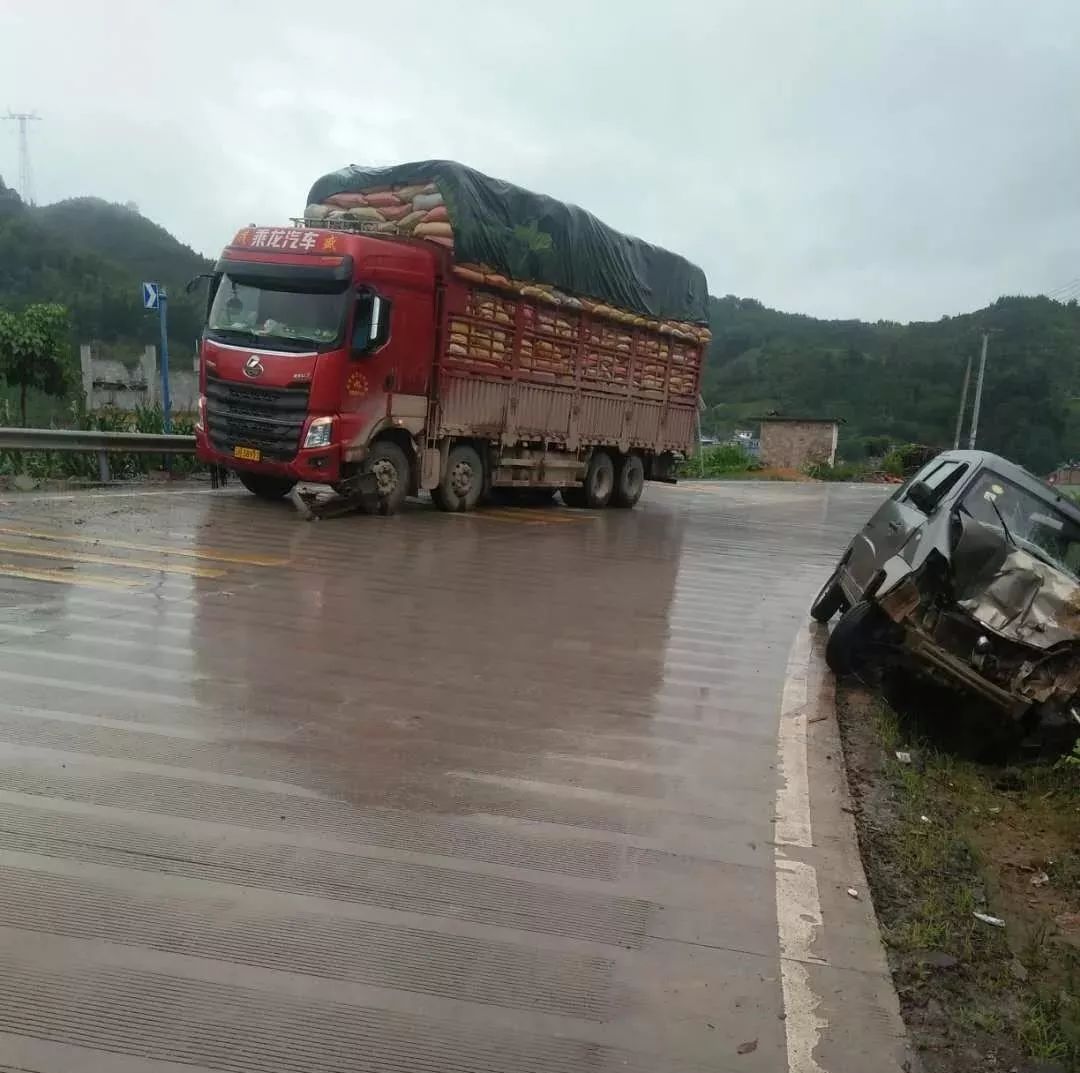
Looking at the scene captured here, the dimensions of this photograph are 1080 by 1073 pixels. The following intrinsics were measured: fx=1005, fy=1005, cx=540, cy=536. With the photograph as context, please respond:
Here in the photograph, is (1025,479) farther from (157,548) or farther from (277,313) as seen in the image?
(277,313)

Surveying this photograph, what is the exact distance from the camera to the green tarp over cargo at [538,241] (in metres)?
13.3

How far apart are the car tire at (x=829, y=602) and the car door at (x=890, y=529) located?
0.87ft

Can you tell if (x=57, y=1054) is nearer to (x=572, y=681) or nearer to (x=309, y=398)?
(x=572, y=681)

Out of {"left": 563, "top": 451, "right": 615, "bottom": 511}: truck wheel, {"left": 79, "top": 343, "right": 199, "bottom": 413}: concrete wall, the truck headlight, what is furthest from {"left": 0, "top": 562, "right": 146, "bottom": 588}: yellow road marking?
{"left": 563, "top": 451, "right": 615, "bottom": 511}: truck wheel

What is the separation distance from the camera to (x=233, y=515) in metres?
12.4

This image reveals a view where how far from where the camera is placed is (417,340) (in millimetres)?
13148

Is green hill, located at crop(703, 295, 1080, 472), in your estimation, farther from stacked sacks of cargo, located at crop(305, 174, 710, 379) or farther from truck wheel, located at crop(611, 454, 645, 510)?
stacked sacks of cargo, located at crop(305, 174, 710, 379)

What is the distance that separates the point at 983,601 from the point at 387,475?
8822mm

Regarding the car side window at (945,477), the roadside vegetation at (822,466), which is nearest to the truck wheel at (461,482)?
the car side window at (945,477)

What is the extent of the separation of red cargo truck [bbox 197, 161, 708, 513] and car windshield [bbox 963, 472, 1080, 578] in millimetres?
7538

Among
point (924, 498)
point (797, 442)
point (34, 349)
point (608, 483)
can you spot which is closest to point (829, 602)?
point (924, 498)

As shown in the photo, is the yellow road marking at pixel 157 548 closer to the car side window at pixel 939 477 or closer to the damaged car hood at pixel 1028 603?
the car side window at pixel 939 477

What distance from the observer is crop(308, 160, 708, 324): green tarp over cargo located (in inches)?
522

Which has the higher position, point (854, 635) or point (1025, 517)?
point (1025, 517)
